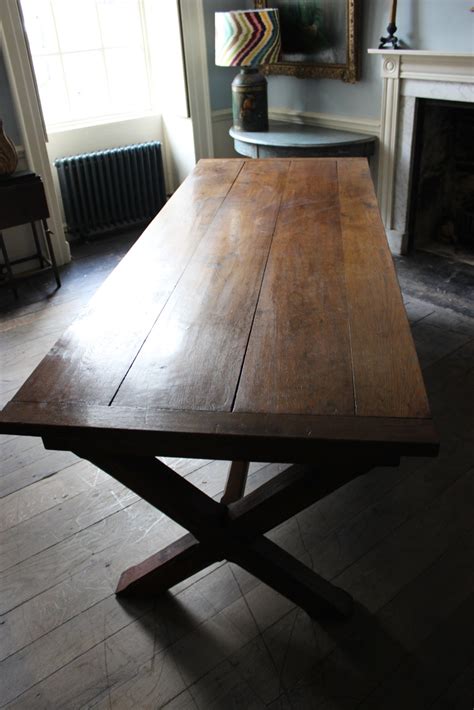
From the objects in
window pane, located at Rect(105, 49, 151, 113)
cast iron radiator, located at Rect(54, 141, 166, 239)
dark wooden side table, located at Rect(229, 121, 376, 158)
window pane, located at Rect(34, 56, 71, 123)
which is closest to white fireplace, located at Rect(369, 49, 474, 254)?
dark wooden side table, located at Rect(229, 121, 376, 158)

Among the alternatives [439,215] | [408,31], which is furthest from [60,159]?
[439,215]

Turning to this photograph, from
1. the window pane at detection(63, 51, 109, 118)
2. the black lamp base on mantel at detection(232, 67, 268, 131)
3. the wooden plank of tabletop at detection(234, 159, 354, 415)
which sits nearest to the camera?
the wooden plank of tabletop at detection(234, 159, 354, 415)

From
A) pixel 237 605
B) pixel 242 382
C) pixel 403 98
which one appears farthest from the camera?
pixel 403 98

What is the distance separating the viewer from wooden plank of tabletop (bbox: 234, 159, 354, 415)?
3.94 ft

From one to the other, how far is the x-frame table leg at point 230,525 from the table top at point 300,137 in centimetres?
276

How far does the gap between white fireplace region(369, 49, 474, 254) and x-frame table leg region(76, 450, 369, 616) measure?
2.72m

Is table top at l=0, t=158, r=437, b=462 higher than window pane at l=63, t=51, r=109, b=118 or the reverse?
the reverse

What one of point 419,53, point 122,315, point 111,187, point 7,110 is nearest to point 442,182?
point 419,53

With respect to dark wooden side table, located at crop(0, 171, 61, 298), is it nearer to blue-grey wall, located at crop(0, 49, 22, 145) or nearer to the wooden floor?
blue-grey wall, located at crop(0, 49, 22, 145)

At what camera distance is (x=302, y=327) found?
4.74 feet

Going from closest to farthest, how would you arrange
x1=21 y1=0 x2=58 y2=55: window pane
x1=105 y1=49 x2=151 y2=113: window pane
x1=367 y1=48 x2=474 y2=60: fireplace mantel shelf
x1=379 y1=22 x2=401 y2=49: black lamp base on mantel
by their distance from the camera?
1. x1=367 y1=48 x2=474 y2=60: fireplace mantel shelf
2. x1=379 y1=22 x2=401 y2=49: black lamp base on mantel
3. x1=21 y1=0 x2=58 y2=55: window pane
4. x1=105 y1=49 x2=151 y2=113: window pane

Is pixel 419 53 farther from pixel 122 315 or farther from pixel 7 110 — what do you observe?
pixel 122 315

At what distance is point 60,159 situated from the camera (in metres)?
4.29

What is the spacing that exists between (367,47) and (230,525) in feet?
10.8
